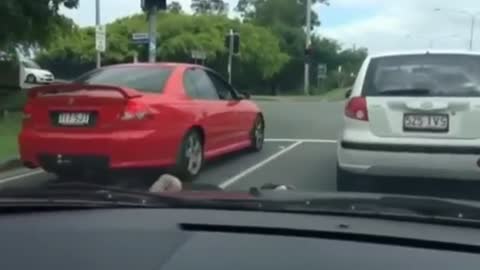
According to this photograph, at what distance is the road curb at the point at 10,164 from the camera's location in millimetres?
10711

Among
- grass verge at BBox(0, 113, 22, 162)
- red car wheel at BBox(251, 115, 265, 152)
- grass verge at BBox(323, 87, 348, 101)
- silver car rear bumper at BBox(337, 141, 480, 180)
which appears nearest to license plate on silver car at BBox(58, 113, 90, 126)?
silver car rear bumper at BBox(337, 141, 480, 180)

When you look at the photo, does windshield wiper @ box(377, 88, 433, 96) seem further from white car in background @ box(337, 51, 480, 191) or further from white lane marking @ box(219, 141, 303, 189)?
white lane marking @ box(219, 141, 303, 189)

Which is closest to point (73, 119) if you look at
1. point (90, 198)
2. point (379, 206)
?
point (90, 198)

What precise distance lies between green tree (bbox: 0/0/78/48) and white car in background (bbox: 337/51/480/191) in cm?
1242

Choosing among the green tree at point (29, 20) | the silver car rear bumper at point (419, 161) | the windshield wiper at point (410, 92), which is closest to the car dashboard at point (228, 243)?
the silver car rear bumper at point (419, 161)

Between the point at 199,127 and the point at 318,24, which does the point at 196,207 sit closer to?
the point at 199,127

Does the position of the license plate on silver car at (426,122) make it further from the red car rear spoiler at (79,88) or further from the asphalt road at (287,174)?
the red car rear spoiler at (79,88)

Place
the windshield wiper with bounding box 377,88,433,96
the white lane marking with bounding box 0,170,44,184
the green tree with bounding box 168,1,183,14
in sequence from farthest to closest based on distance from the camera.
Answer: the green tree with bounding box 168,1,183,14 → the white lane marking with bounding box 0,170,44,184 → the windshield wiper with bounding box 377,88,433,96

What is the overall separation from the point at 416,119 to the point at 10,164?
5.97 m

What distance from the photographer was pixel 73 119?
8.35 meters

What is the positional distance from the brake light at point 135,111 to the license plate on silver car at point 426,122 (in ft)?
8.76

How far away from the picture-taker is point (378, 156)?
7.17 meters

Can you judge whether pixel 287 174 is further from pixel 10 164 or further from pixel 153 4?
pixel 153 4

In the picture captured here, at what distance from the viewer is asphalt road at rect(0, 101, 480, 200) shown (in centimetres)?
823
